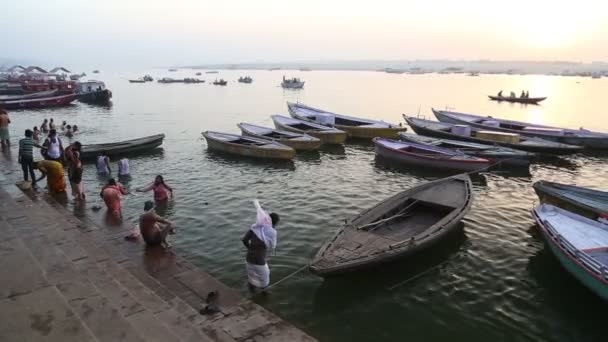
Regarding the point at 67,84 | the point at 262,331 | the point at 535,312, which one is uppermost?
the point at 67,84

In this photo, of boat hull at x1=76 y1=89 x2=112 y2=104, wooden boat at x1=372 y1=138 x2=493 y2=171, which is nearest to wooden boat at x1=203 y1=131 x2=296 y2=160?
wooden boat at x1=372 y1=138 x2=493 y2=171

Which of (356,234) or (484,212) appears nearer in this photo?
(356,234)

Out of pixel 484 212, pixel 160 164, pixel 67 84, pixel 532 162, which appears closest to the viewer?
pixel 484 212

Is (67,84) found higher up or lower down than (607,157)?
higher up

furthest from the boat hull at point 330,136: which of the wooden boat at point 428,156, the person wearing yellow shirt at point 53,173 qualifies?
the person wearing yellow shirt at point 53,173

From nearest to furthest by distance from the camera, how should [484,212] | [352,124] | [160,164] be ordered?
1. [484,212]
2. [160,164]
3. [352,124]

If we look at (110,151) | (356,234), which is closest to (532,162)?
(356,234)

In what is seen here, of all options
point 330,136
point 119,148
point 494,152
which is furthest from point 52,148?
point 494,152

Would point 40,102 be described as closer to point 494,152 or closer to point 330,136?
point 330,136

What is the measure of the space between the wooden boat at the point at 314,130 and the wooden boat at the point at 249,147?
5059 millimetres

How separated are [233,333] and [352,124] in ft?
95.6

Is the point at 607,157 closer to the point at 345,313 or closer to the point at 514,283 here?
the point at 514,283

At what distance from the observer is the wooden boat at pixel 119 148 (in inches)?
902

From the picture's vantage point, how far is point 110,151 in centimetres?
2372
